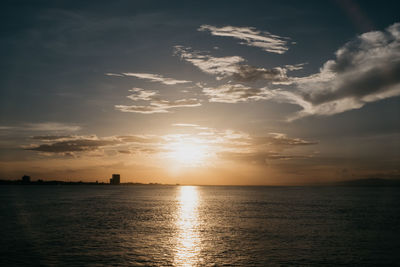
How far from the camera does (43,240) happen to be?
47875mm

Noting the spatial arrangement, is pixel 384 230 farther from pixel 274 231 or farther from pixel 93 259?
pixel 93 259

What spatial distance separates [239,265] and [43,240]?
102 feet

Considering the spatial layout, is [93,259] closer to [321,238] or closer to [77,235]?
[77,235]

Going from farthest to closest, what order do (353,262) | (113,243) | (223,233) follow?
(223,233) < (113,243) < (353,262)

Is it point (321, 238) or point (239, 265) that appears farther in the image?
point (321, 238)

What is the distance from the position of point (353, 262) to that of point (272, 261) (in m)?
9.75

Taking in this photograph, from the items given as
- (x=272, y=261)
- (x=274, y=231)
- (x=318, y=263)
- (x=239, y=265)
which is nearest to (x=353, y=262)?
(x=318, y=263)

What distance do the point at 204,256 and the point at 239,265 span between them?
5439 mm

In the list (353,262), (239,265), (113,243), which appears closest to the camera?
(239,265)

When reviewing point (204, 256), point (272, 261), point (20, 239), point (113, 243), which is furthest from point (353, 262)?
point (20, 239)

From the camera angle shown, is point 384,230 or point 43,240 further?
point 384,230

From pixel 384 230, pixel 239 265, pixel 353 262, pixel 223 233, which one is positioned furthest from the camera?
pixel 384 230

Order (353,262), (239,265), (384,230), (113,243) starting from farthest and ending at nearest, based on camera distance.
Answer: (384,230)
(113,243)
(353,262)
(239,265)

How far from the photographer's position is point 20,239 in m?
48.4
